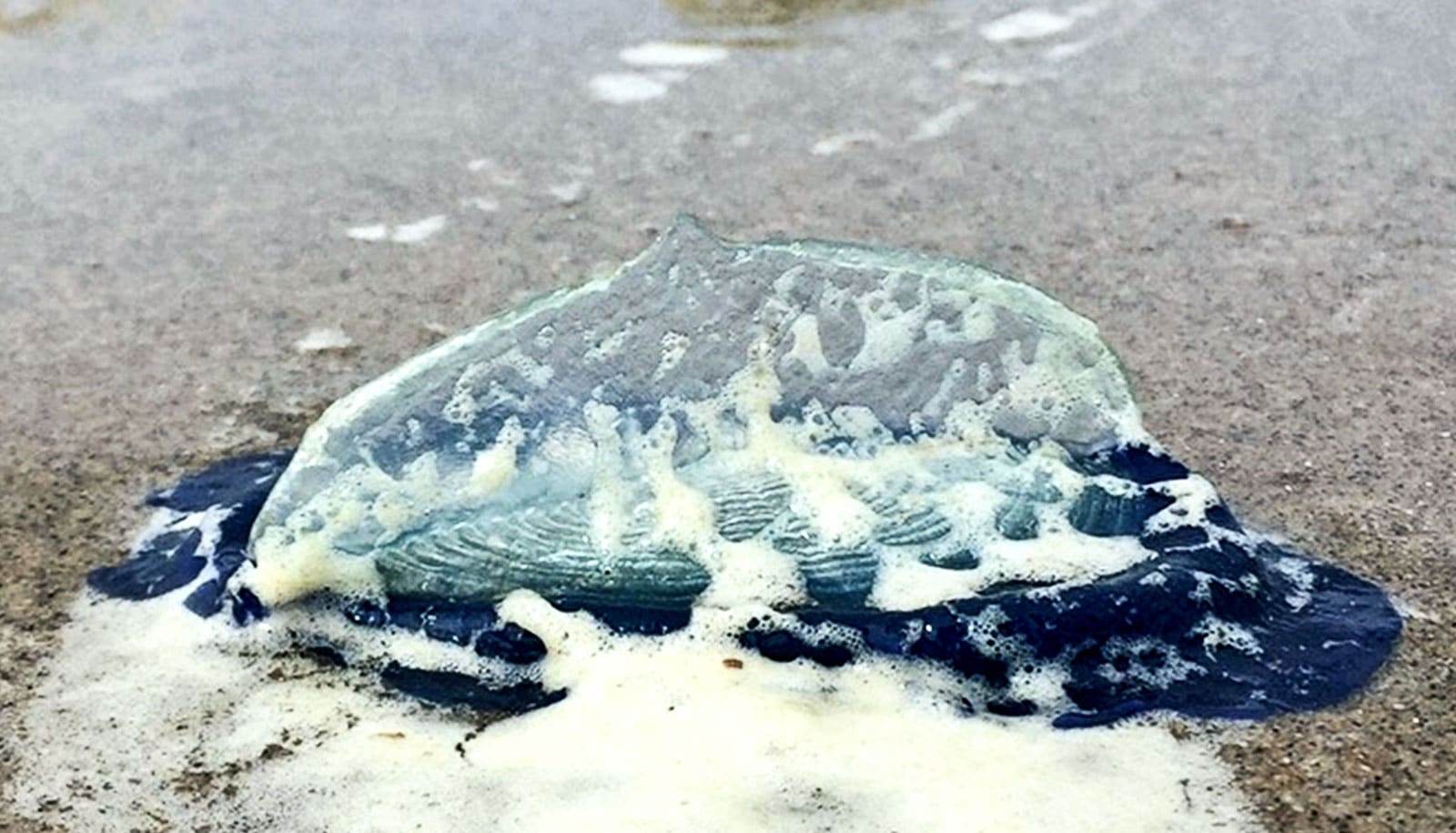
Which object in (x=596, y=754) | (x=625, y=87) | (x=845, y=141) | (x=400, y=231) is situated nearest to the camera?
(x=596, y=754)

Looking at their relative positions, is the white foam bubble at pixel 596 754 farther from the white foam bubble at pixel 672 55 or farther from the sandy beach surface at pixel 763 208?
the white foam bubble at pixel 672 55

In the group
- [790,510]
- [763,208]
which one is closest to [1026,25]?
[763,208]

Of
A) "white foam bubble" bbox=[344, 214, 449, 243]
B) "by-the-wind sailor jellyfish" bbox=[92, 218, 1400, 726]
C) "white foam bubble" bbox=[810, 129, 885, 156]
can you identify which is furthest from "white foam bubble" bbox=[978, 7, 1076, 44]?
"by-the-wind sailor jellyfish" bbox=[92, 218, 1400, 726]

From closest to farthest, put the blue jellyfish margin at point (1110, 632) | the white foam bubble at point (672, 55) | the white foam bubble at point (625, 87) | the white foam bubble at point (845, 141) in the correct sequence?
1. the blue jellyfish margin at point (1110, 632)
2. the white foam bubble at point (845, 141)
3. the white foam bubble at point (625, 87)
4. the white foam bubble at point (672, 55)

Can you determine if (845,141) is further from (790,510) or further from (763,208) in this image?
(790,510)

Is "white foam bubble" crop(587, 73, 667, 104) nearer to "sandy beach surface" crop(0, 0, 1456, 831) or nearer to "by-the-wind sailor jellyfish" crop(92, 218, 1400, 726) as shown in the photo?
"sandy beach surface" crop(0, 0, 1456, 831)

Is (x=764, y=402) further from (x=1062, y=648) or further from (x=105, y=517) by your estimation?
(x=105, y=517)

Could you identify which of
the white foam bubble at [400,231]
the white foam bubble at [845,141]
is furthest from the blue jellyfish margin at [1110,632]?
the white foam bubble at [845,141]
